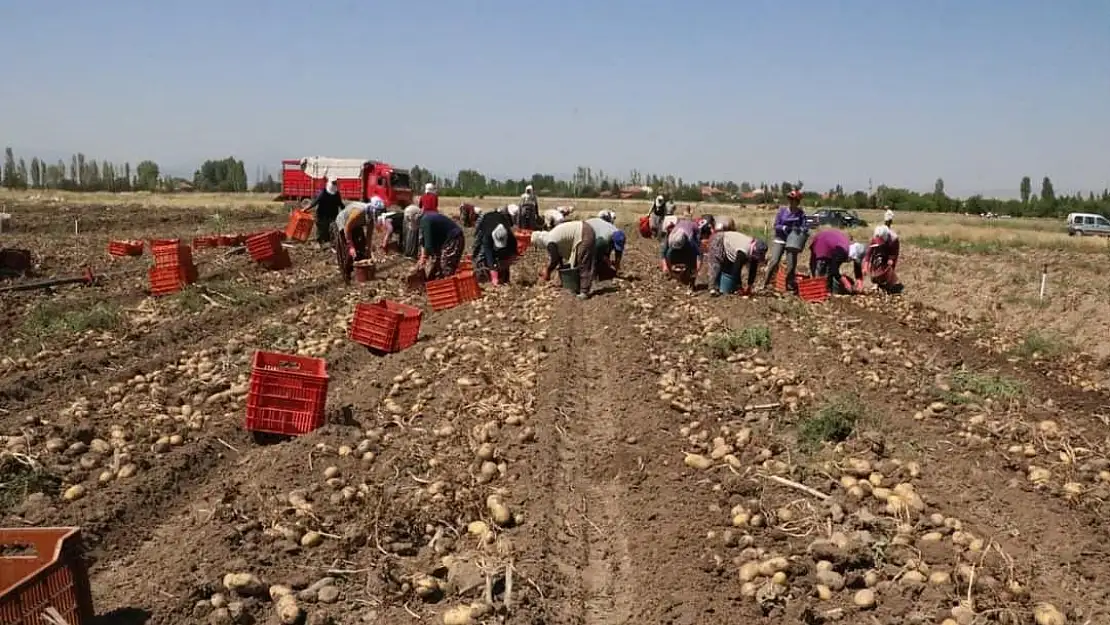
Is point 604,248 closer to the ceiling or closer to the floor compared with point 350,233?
closer to the floor

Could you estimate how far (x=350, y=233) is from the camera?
12.5 meters

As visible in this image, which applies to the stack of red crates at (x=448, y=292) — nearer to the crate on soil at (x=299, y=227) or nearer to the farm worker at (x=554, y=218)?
the farm worker at (x=554, y=218)

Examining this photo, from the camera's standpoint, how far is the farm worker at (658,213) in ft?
66.7

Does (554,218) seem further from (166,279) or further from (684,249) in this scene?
(166,279)

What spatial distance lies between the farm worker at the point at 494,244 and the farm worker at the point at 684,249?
2474 mm

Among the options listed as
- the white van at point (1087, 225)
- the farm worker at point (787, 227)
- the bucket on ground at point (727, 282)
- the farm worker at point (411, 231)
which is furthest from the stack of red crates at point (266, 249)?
the white van at point (1087, 225)

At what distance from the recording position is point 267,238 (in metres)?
14.1

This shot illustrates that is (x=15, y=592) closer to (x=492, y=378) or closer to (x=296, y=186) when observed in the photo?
(x=492, y=378)

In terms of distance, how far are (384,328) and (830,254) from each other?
7.81m

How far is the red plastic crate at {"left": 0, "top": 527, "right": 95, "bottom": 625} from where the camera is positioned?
317 centimetres

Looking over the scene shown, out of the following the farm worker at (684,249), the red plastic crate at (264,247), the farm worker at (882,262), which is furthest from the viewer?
the farm worker at (882,262)

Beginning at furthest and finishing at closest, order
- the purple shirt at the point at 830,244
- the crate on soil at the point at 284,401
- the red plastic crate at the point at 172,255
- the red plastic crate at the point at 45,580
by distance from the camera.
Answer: the purple shirt at the point at 830,244 → the red plastic crate at the point at 172,255 → the crate on soil at the point at 284,401 → the red plastic crate at the point at 45,580

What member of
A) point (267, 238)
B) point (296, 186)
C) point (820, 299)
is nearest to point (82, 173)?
point (296, 186)

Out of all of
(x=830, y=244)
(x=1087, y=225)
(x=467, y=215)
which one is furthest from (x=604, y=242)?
(x=1087, y=225)
